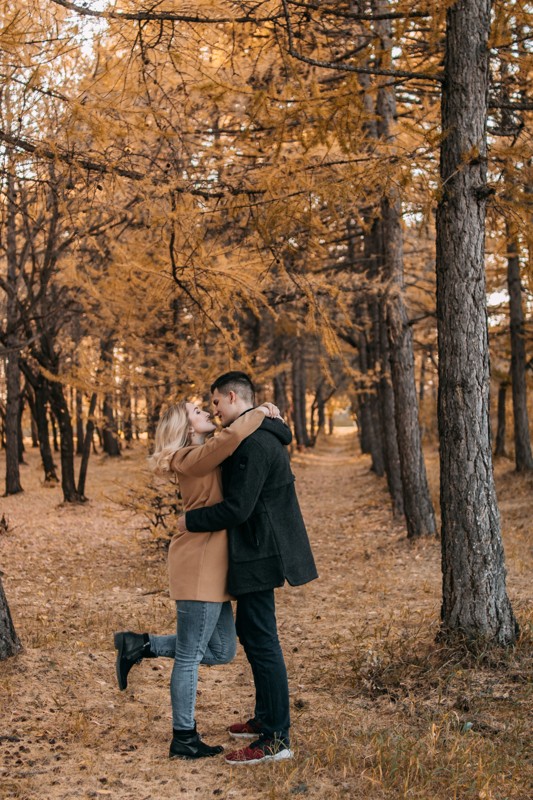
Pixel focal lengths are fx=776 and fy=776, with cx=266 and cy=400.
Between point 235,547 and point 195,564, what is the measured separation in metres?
0.21

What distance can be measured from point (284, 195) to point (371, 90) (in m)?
1.15

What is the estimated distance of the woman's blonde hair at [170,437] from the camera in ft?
13.0

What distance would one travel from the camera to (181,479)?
13.2 ft

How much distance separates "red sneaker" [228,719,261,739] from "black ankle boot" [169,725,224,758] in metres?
0.30

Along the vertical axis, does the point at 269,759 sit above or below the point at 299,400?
below

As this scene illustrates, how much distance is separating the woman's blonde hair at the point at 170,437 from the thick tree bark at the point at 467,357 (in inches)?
83.8

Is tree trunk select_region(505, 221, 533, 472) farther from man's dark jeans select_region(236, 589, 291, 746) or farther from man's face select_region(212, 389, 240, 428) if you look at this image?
man's dark jeans select_region(236, 589, 291, 746)

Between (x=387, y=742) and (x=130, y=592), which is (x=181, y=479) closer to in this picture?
(x=387, y=742)

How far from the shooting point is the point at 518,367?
15.7 meters

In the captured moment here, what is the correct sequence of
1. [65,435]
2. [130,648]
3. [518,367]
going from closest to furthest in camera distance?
1. [130,648]
2. [518,367]
3. [65,435]

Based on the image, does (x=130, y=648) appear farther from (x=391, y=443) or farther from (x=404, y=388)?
(x=391, y=443)

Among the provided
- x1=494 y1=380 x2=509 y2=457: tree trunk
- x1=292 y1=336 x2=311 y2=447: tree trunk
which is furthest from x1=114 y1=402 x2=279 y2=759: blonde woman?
x1=292 y1=336 x2=311 y2=447: tree trunk

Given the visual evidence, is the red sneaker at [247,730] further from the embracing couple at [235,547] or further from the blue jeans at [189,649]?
the blue jeans at [189,649]

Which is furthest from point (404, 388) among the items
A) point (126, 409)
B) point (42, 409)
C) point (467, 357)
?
point (42, 409)
